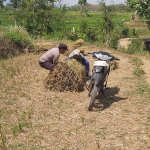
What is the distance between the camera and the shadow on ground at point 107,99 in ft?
21.5

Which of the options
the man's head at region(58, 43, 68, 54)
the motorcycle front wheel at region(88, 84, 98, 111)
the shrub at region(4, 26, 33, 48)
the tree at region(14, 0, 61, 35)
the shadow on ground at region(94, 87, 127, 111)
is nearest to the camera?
the motorcycle front wheel at region(88, 84, 98, 111)

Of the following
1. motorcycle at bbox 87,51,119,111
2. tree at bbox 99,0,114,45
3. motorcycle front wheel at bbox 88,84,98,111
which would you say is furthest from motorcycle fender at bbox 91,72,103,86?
tree at bbox 99,0,114,45

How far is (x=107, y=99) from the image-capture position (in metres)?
Result: 7.04

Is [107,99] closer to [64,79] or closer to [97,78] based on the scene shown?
[97,78]

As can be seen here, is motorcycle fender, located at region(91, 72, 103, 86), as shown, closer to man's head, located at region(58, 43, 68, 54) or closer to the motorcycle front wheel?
the motorcycle front wheel

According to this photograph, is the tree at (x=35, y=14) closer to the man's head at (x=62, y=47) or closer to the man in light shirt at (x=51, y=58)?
the man in light shirt at (x=51, y=58)

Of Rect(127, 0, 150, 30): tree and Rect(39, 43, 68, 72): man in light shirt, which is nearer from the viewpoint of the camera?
Rect(39, 43, 68, 72): man in light shirt

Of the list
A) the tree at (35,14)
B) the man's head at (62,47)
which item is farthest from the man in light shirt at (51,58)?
the tree at (35,14)

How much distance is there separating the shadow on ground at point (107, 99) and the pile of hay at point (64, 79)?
2.65ft

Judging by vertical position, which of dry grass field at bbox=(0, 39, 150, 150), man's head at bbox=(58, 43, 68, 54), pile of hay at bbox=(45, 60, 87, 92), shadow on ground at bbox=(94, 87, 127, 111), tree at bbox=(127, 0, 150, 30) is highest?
tree at bbox=(127, 0, 150, 30)

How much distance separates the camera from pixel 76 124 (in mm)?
5438

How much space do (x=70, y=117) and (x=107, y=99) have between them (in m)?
1.58

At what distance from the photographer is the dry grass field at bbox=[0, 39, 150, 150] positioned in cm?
462

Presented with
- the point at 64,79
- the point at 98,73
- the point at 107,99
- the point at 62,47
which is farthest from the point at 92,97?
the point at 62,47
